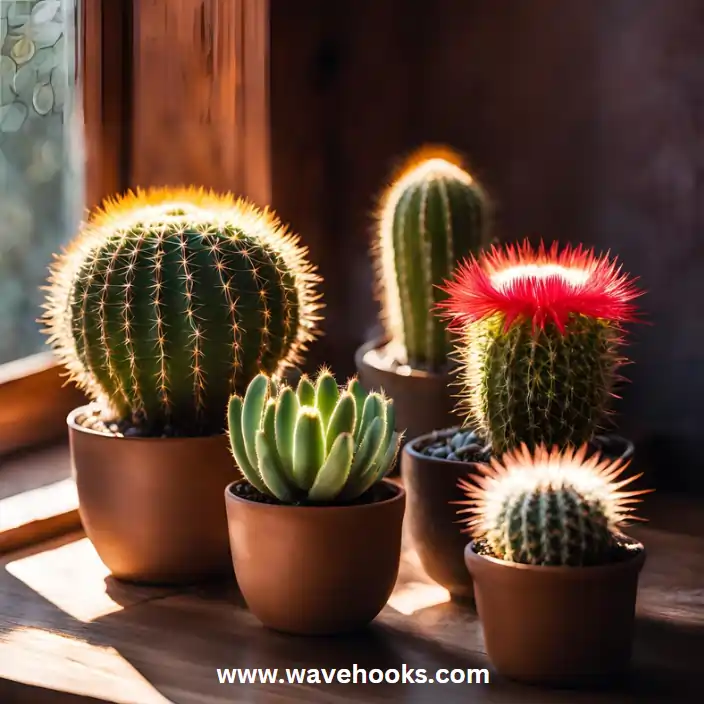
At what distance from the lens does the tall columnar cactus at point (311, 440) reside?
111 centimetres

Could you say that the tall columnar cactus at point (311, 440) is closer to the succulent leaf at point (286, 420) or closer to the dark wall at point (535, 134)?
the succulent leaf at point (286, 420)

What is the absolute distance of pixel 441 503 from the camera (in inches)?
49.7

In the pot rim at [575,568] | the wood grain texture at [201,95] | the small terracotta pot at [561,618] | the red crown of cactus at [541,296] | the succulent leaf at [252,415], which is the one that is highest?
the wood grain texture at [201,95]

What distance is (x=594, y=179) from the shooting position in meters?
1.78

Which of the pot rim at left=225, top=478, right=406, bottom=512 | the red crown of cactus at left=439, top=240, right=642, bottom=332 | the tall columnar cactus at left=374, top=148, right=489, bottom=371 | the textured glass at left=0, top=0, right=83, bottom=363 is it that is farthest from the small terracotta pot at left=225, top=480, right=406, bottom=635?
the textured glass at left=0, top=0, right=83, bottom=363

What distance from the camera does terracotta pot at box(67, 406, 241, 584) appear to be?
49.9 inches

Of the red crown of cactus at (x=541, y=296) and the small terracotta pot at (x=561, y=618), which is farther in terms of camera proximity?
the red crown of cactus at (x=541, y=296)

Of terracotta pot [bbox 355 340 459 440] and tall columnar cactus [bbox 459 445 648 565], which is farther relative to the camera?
terracotta pot [bbox 355 340 459 440]

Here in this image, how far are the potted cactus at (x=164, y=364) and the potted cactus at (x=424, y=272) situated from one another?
13.2 inches

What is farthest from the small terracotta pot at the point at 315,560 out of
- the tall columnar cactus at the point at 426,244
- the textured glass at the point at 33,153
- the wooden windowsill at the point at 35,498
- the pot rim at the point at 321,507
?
the textured glass at the point at 33,153

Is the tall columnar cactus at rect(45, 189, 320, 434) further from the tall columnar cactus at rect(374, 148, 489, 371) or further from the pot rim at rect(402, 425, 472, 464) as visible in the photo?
the tall columnar cactus at rect(374, 148, 489, 371)

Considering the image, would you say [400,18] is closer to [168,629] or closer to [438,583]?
[438,583]

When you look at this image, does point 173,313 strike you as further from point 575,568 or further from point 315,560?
point 575,568

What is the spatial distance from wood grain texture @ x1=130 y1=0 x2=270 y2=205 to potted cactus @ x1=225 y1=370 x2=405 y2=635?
60 cm
